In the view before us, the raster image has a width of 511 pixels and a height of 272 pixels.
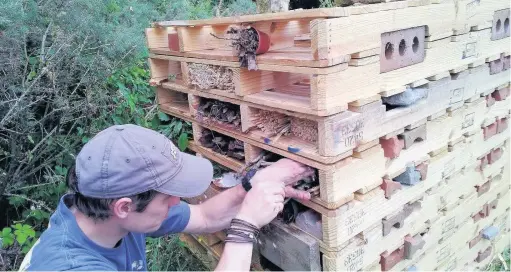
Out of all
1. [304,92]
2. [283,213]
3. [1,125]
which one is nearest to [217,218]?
[283,213]

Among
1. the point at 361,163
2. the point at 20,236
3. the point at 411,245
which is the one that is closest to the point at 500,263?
the point at 411,245

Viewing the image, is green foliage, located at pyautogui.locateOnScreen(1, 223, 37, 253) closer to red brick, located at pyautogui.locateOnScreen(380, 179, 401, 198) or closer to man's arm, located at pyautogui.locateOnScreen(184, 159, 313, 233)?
man's arm, located at pyautogui.locateOnScreen(184, 159, 313, 233)

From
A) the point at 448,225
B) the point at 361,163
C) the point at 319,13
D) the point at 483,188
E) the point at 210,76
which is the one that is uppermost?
the point at 319,13

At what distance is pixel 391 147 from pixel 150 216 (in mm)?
1377

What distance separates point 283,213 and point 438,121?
1.22m

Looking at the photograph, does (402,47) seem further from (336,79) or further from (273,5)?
(273,5)

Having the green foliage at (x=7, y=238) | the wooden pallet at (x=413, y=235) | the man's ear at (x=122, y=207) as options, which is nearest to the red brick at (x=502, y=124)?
the wooden pallet at (x=413, y=235)

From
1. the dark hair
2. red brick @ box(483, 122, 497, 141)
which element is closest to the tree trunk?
red brick @ box(483, 122, 497, 141)

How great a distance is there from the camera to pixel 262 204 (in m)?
2.15

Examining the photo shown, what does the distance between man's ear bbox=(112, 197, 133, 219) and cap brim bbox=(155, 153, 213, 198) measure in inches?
5.6

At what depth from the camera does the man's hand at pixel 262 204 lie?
7.06ft

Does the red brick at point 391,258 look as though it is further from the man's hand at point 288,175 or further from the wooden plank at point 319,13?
the wooden plank at point 319,13

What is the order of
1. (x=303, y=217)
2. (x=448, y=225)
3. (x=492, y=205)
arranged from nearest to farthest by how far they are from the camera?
(x=303, y=217) < (x=448, y=225) < (x=492, y=205)

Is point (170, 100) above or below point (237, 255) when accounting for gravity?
above
